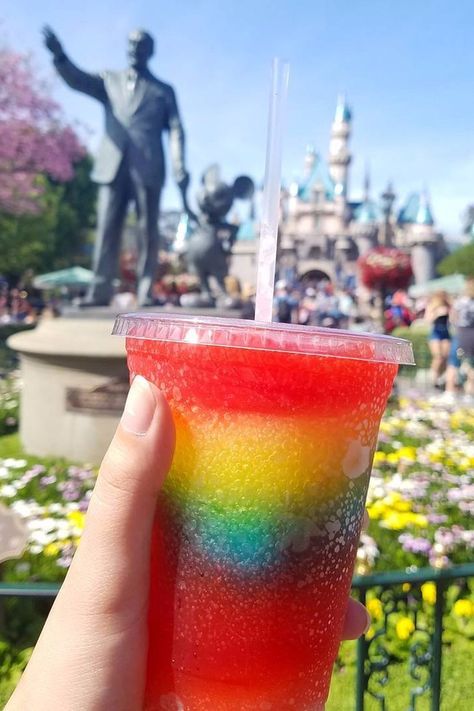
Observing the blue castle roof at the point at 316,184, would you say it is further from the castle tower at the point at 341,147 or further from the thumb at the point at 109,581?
the thumb at the point at 109,581

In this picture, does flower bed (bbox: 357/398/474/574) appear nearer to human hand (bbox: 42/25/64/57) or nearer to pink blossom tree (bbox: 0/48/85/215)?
human hand (bbox: 42/25/64/57)

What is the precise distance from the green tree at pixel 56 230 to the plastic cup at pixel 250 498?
80.0ft

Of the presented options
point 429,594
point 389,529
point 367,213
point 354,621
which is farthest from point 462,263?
point 354,621

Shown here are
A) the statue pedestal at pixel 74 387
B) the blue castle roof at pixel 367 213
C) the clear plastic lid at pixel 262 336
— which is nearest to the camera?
the clear plastic lid at pixel 262 336

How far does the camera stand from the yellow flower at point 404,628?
2.55m

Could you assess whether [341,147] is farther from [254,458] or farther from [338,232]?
[254,458]

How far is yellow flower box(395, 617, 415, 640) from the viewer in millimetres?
2553

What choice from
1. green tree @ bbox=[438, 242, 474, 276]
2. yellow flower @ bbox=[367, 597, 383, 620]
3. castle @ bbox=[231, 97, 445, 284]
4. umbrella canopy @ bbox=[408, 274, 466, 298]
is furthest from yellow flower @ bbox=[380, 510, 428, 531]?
castle @ bbox=[231, 97, 445, 284]

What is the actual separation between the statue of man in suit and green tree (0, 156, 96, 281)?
19511 mm

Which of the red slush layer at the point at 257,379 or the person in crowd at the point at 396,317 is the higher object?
the red slush layer at the point at 257,379

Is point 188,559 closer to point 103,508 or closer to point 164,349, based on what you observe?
point 103,508

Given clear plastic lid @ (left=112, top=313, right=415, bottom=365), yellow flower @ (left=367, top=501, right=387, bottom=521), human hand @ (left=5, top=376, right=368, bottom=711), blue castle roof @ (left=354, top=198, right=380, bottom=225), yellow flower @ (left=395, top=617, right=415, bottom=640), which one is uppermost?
blue castle roof @ (left=354, top=198, right=380, bottom=225)

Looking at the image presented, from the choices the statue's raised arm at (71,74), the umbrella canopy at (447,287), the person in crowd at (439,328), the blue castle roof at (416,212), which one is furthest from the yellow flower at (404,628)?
the blue castle roof at (416,212)

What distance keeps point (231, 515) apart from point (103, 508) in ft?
0.61
